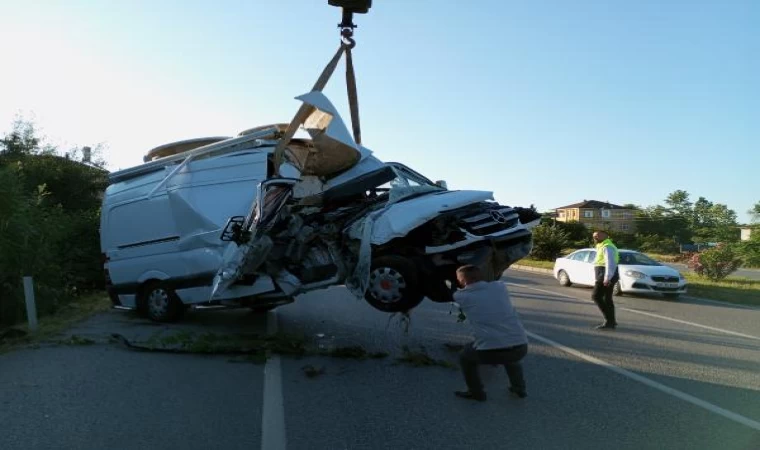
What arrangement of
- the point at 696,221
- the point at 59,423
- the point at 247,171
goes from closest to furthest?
the point at 59,423
the point at 247,171
the point at 696,221

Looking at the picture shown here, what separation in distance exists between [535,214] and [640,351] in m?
2.71

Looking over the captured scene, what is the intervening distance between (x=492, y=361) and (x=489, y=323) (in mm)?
346

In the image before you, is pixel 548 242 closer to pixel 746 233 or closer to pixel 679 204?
pixel 746 233

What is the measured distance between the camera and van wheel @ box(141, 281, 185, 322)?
32.5 ft

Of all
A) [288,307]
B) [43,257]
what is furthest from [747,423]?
[43,257]

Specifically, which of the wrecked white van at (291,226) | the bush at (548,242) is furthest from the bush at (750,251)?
the wrecked white van at (291,226)

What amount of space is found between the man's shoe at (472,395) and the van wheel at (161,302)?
18.5 feet

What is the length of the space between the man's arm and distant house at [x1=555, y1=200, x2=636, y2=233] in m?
99.1

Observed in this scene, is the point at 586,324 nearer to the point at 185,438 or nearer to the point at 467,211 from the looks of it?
the point at 467,211

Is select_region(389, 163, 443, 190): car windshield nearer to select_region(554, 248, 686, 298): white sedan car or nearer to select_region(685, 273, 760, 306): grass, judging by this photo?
select_region(554, 248, 686, 298): white sedan car

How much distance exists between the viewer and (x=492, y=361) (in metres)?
5.53

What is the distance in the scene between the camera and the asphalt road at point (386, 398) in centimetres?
472

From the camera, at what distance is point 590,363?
24.5ft

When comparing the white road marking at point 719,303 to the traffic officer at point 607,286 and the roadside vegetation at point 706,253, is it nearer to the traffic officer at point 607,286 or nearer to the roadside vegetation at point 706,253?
the roadside vegetation at point 706,253
